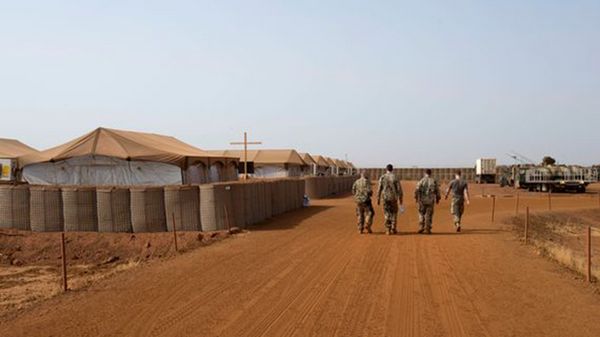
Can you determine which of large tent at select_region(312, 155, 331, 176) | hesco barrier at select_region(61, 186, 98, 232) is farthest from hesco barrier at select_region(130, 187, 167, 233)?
large tent at select_region(312, 155, 331, 176)

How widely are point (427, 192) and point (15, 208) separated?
476 inches

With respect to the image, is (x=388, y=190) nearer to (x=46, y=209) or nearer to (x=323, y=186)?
(x=46, y=209)

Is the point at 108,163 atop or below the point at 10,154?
below

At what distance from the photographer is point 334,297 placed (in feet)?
26.8

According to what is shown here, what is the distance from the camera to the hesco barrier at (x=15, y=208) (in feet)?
56.1

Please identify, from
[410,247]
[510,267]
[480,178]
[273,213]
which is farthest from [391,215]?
[480,178]

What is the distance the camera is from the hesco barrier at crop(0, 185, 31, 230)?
17.1m

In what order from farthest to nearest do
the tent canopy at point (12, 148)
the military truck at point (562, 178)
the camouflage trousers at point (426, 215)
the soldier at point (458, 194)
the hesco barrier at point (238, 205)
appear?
the military truck at point (562, 178), the tent canopy at point (12, 148), the hesco barrier at point (238, 205), the soldier at point (458, 194), the camouflage trousers at point (426, 215)

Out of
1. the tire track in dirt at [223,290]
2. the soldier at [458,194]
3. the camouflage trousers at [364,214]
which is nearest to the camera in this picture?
the tire track in dirt at [223,290]

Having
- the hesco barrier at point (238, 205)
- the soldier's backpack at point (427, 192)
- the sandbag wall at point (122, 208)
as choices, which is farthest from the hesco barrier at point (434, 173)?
the sandbag wall at point (122, 208)

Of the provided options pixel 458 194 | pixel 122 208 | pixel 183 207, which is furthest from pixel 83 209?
pixel 458 194

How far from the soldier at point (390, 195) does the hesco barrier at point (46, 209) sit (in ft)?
30.5

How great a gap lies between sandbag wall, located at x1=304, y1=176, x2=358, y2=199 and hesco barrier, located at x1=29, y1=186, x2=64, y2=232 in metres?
21.1

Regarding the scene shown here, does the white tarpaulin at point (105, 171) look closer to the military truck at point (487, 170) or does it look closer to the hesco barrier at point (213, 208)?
the hesco barrier at point (213, 208)
